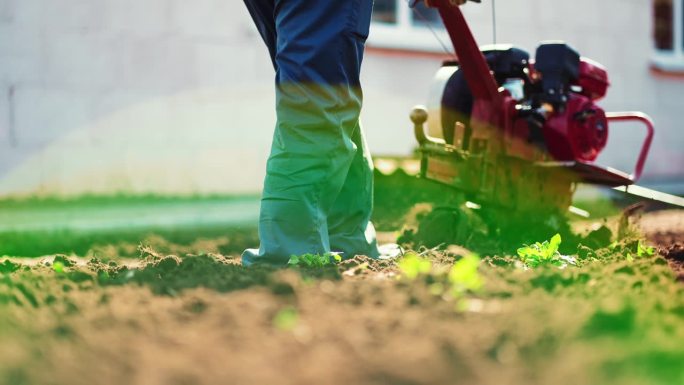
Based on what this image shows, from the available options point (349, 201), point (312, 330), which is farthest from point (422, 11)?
point (312, 330)

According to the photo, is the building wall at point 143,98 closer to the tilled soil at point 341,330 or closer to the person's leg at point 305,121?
the person's leg at point 305,121

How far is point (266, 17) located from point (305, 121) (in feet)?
1.50

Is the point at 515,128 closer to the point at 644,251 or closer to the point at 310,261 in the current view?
the point at 644,251

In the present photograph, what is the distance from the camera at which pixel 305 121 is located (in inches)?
90.4

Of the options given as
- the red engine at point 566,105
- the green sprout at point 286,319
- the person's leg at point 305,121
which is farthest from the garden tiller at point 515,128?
the green sprout at point 286,319

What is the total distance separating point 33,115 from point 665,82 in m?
5.13

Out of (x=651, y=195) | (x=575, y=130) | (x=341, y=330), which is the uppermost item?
(x=341, y=330)

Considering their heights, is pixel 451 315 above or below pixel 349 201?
above

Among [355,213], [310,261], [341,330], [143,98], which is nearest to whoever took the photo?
[341,330]

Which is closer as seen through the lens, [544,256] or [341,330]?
[341,330]

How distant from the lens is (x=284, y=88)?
231cm

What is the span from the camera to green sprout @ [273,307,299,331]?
1.22 metres

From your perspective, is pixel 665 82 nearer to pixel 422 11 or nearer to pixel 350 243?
pixel 422 11

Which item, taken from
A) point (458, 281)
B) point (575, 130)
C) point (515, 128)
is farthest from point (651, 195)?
point (458, 281)
